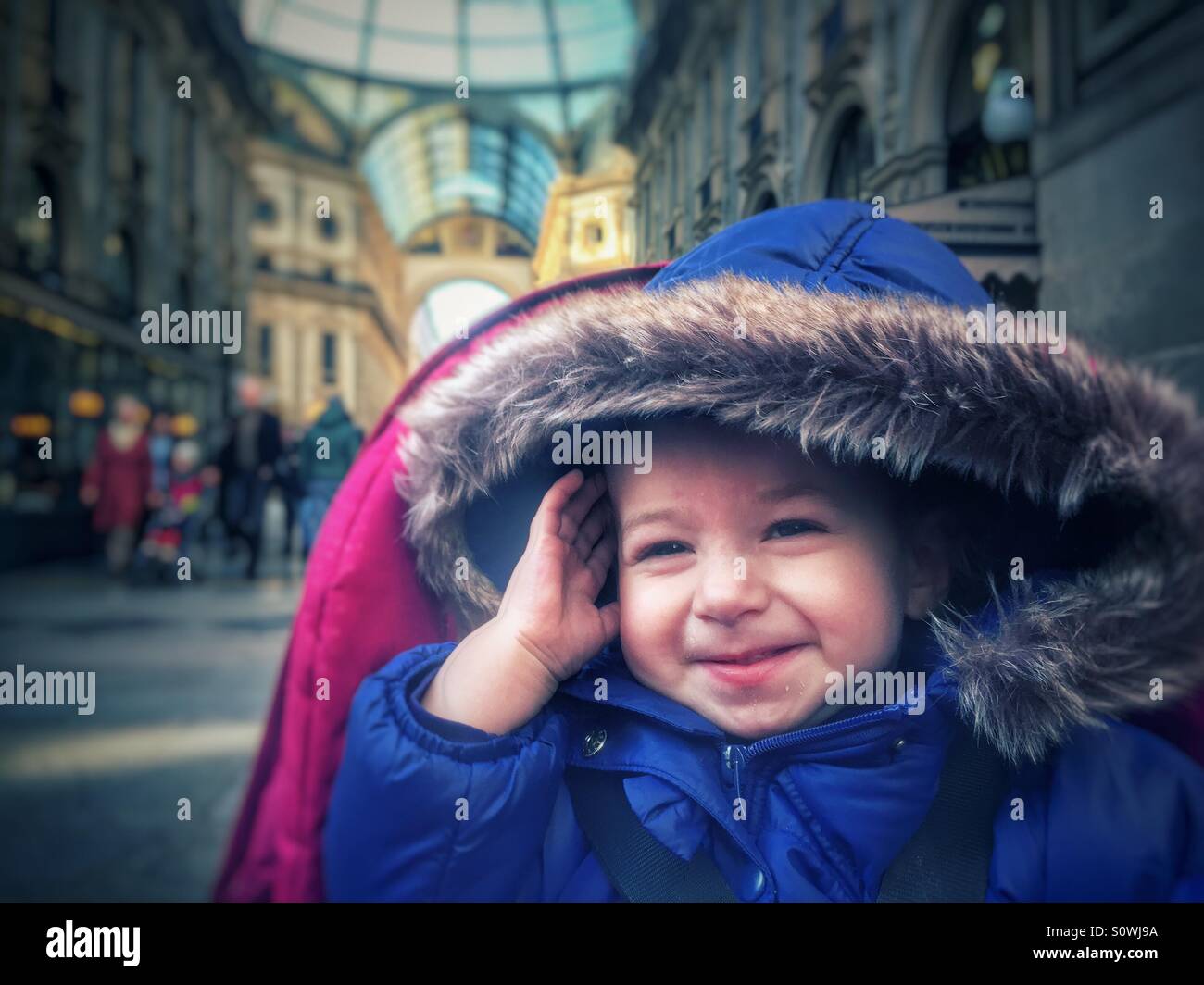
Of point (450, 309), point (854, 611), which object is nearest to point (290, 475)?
point (450, 309)

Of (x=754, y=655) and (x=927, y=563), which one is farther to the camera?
Answer: (x=927, y=563)

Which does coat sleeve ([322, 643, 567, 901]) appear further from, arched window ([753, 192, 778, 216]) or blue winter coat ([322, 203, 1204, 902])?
arched window ([753, 192, 778, 216])

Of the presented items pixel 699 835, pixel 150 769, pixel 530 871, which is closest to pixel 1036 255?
pixel 699 835

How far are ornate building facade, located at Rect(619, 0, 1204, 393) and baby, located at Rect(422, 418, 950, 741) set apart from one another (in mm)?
342

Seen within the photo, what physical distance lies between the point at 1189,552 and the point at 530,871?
0.81 metres

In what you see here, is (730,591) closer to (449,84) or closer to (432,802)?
(432,802)

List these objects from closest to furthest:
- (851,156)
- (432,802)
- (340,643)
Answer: (432,802), (340,643), (851,156)

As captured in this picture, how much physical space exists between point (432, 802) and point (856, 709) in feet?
1.55

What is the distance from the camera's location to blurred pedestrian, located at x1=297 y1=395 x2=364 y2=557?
40.3 inches

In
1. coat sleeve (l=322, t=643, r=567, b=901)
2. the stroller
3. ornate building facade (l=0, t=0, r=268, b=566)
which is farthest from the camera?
ornate building facade (l=0, t=0, r=268, b=566)

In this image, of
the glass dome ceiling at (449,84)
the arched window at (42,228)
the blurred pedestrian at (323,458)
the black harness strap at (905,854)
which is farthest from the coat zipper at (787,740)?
the arched window at (42,228)

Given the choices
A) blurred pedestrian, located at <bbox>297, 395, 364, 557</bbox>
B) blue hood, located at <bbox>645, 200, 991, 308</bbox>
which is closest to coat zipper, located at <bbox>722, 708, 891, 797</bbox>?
blue hood, located at <bbox>645, 200, 991, 308</bbox>

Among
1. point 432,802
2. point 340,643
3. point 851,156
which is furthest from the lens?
point 851,156

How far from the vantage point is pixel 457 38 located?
1.01 meters
